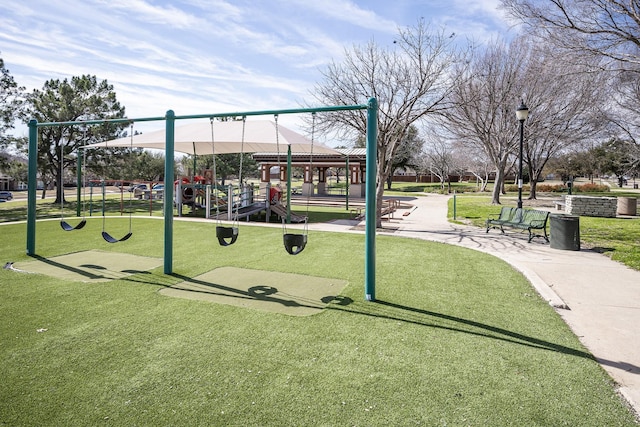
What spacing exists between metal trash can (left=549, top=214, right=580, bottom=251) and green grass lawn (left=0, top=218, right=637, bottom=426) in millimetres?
4261

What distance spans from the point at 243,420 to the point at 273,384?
0.52 meters

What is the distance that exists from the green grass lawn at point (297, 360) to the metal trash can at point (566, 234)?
426cm

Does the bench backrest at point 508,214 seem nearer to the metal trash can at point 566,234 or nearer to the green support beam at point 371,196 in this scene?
the metal trash can at point 566,234

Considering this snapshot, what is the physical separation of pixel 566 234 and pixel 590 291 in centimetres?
402

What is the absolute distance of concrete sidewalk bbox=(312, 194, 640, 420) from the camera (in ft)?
12.7

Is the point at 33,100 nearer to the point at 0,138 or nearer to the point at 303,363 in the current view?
the point at 0,138

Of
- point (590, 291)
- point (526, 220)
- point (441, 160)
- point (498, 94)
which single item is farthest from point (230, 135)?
point (441, 160)

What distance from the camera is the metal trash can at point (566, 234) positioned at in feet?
31.7

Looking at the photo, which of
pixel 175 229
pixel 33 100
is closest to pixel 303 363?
pixel 175 229

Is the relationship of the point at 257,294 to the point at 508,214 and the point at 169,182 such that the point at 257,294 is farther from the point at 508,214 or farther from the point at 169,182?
the point at 508,214

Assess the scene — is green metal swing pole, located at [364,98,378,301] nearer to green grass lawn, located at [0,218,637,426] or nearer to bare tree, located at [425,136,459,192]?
green grass lawn, located at [0,218,637,426]

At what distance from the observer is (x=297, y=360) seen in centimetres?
374

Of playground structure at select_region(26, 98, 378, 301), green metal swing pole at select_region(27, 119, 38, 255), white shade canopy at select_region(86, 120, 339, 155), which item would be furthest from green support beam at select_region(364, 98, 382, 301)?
green metal swing pole at select_region(27, 119, 38, 255)

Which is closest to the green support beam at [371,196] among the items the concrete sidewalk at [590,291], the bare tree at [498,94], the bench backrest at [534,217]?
the concrete sidewalk at [590,291]
